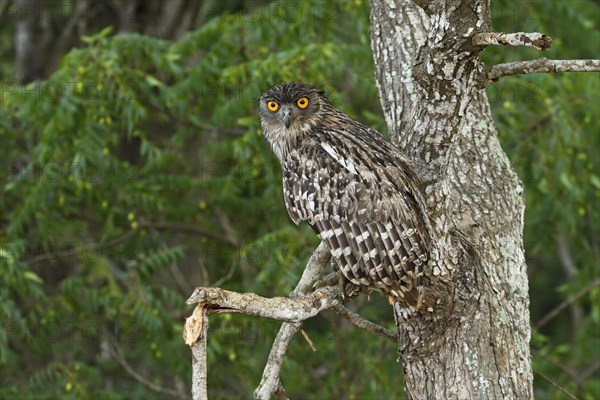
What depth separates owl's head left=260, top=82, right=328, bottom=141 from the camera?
17.5 ft

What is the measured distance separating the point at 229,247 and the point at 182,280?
1.12 metres

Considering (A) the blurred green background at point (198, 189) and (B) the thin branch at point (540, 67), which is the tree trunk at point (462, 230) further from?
(A) the blurred green background at point (198, 189)

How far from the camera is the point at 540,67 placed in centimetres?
373

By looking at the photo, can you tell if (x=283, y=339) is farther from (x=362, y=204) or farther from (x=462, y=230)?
Result: (x=462, y=230)

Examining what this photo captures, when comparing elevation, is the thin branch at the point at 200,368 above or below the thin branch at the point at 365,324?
above

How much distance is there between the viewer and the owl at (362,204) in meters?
4.37

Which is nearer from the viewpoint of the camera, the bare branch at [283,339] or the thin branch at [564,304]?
the bare branch at [283,339]

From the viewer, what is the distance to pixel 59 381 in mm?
8023

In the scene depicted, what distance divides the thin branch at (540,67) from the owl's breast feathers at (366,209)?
612 mm

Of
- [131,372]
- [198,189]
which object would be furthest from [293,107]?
[131,372]

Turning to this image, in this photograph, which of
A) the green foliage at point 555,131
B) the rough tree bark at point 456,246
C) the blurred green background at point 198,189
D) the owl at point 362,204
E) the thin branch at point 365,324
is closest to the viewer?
the rough tree bark at point 456,246

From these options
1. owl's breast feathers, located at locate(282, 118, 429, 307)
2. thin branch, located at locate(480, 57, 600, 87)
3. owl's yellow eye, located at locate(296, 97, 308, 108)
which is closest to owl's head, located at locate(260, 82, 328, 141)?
owl's yellow eye, located at locate(296, 97, 308, 108)

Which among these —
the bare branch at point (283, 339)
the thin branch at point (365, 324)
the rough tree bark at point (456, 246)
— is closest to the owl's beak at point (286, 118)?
the rough tree bark at point (456, 246)

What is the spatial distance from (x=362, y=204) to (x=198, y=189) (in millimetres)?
4268
